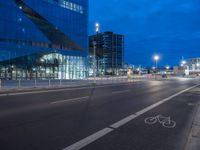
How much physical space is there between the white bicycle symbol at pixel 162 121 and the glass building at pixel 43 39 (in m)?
39.8

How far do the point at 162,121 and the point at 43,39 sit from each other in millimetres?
45862

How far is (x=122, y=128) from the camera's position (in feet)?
26.0

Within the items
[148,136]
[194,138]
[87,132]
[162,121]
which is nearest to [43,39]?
[162,121]

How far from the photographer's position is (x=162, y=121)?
30.2ft

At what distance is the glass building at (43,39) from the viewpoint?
151 feet

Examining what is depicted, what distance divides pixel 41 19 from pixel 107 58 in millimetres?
89830

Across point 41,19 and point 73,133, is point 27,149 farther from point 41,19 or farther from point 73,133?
point 41,19

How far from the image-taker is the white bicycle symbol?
339 inches

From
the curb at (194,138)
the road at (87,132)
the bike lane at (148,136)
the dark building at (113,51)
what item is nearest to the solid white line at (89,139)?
the road at (87,132)

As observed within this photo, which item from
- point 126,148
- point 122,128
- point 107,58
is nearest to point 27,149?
point 126,148

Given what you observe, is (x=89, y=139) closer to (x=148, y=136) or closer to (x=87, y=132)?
(x=87, y=132)

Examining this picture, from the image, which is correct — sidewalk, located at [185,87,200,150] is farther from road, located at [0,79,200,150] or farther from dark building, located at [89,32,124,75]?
dark building, located at [89,32,124,75]

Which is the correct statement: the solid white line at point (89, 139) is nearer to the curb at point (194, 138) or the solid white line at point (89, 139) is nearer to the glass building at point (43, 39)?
the curb at point (194, 138)

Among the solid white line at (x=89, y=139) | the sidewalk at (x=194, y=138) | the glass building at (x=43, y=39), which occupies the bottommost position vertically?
the sidewalk at (x=194, y=138)
